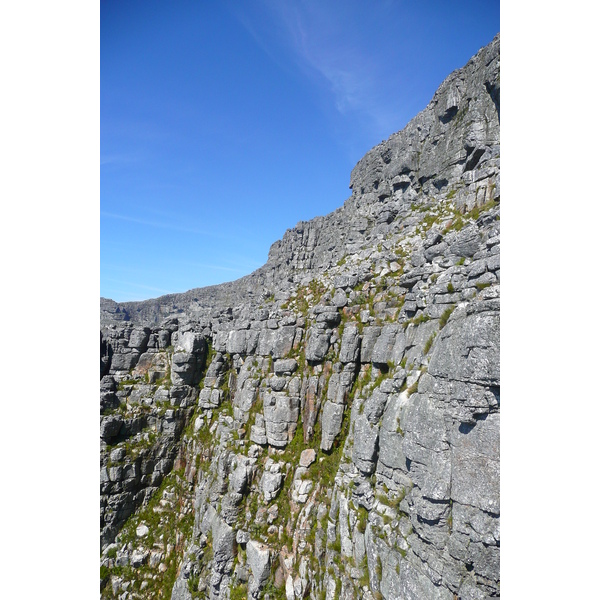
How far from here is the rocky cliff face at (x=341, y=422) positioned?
981 centimetres

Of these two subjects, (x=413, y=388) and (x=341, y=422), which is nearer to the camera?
(x=413, y=388)

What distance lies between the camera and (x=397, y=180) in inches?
1662

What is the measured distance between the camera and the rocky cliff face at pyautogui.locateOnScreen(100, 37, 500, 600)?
9.81 meters

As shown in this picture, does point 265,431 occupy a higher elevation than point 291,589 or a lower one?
higher

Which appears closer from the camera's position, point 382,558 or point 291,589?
point 382,558

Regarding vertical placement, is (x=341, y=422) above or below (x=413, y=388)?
below

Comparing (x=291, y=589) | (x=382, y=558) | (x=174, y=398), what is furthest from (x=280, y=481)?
(x=174, y=398)

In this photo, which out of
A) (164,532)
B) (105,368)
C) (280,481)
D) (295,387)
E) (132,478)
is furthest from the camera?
(105,368)

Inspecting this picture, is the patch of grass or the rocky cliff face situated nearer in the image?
the rocky cliff face

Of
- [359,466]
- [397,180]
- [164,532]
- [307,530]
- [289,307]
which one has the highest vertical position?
[397,180]

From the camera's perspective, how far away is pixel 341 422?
56.2ft

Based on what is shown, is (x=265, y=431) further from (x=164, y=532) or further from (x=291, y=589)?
(x=164, y=532)

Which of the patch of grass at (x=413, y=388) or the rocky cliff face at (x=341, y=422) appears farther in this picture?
the patch of grass at (x=413, y=388)

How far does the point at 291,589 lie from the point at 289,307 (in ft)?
55.7
